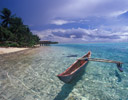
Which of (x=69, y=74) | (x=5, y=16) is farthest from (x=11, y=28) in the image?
(x=69, y=74)

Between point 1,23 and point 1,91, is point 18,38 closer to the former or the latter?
point 1,23

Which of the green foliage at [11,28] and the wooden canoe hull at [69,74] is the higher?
the green foliage at [11,28]

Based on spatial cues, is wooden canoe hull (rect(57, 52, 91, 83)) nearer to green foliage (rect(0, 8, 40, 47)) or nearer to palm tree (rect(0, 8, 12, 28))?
green foliage (rect(0, 8, 40, 47))

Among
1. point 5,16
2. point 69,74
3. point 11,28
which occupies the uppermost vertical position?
point 5,16

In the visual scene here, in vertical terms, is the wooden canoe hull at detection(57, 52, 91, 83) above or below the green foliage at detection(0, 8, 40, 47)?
below

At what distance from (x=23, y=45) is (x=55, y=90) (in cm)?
3746

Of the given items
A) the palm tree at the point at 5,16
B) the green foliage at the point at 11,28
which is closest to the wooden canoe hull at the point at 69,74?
the green foliage at the point at 11,28

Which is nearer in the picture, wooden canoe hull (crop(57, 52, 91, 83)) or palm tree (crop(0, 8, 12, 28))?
wooden canoe hull (crop(57, 52, 91, 83))

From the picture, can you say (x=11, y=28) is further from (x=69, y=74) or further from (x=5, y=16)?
(x=69, y=74)

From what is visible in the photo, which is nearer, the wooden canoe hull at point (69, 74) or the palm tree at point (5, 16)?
the wooden canoe hull at point (69, 74)

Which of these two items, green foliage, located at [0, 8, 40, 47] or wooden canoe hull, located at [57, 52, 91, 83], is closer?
wooden canoe hull, located at [57, 52, 91, 83]

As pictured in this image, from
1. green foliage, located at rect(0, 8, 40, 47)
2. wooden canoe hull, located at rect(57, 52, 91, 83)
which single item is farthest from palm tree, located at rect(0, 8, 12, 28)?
wooden canoe hull, located at rect(57, 52, 91, 83)

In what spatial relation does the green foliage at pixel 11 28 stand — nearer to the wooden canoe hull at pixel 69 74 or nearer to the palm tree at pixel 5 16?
the palm tree at pixel 5 16

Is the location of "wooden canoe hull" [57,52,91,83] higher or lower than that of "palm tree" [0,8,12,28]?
lower
